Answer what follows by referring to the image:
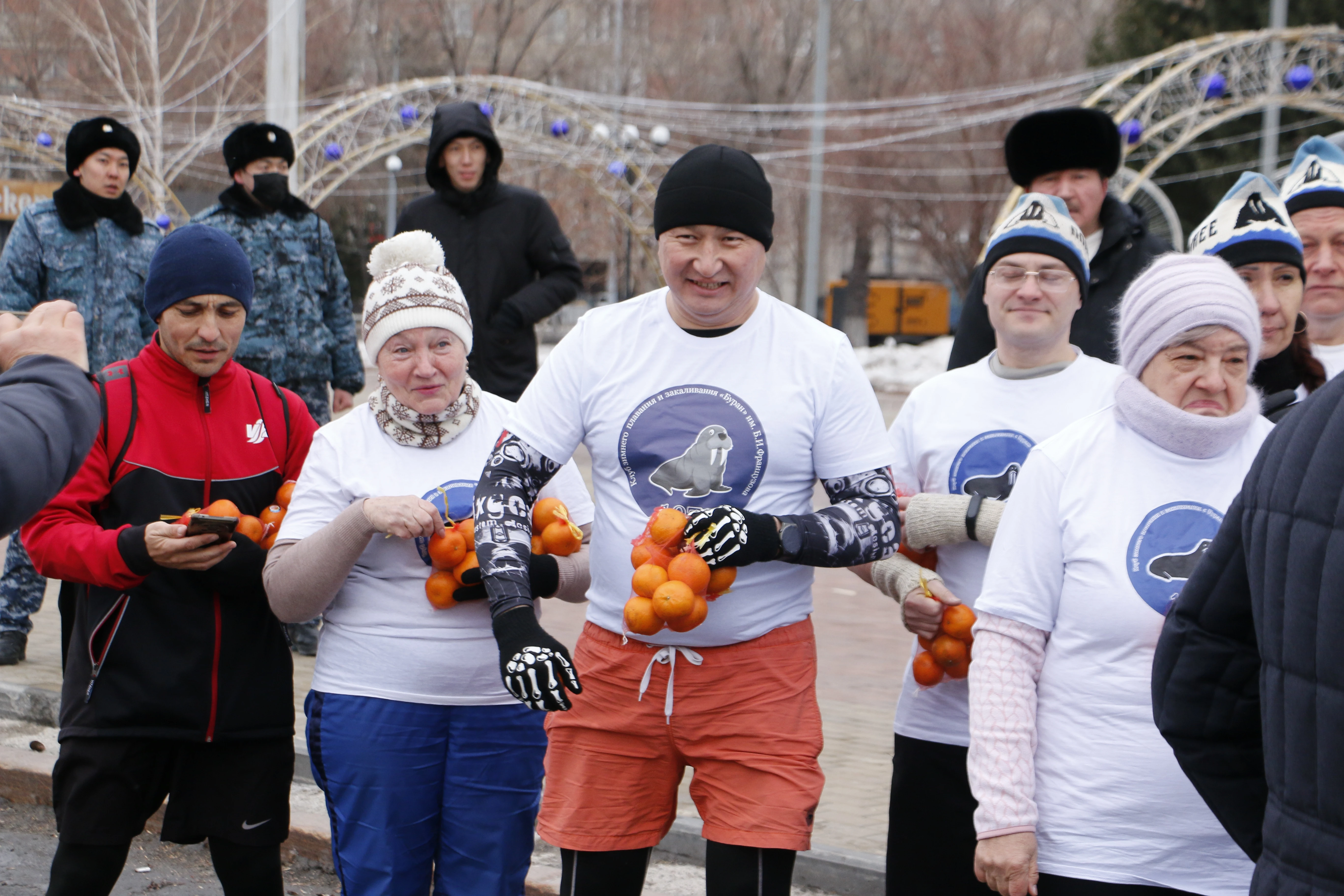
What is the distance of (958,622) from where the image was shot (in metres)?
3.27

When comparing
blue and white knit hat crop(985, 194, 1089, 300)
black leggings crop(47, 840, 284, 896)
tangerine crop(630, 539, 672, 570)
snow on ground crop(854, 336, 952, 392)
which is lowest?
snow on ground crop(854, 336, 952, 392)

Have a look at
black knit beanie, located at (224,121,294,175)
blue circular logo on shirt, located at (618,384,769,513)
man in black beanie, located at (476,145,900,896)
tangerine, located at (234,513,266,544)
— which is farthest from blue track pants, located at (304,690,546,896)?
black knit beanie, located at (224,121,294,175)

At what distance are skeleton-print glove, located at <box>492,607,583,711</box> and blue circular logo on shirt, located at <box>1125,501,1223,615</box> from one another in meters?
1.12

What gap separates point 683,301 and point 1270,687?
1.63 m

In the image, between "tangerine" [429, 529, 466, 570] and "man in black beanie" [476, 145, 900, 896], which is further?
"tangerine" [429, 529, 466, 570]

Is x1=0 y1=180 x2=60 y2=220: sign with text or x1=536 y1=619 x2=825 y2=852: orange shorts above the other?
x1=0 y1=180 x2=60 y2=220: sign with text

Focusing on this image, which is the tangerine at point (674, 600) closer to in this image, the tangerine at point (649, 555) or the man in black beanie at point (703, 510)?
the tangerine at point (649, 555)

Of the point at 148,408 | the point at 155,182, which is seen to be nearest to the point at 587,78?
the point at 155,182

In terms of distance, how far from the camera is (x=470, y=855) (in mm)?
3361

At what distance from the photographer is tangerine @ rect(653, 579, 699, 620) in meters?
2.81

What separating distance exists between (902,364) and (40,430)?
30909 mm

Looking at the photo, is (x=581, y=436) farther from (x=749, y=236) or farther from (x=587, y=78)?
(x=587, y=78)

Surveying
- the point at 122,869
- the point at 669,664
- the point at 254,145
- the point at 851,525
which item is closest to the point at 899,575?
the point at 851,525

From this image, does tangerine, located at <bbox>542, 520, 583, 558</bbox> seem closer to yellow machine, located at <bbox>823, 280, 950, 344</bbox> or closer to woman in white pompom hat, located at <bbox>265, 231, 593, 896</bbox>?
woman in white pompom hat, located at <bbox>265, 231, 593, 896</bbox>
